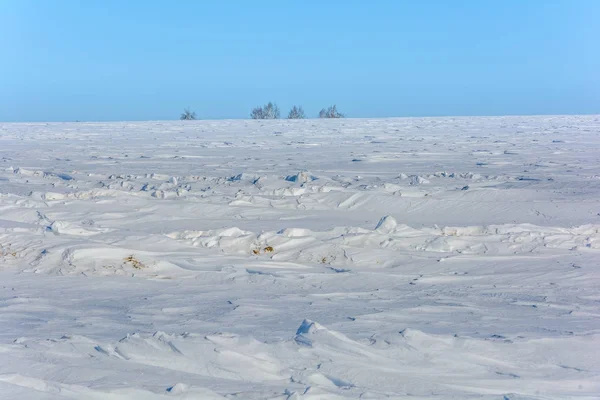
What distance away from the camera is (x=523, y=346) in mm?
3758

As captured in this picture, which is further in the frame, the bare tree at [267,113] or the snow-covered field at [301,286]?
the bare tree at [267,113]

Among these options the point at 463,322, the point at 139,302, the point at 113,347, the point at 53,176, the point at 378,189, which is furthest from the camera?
the point at 53,176

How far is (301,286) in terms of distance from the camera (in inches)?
209

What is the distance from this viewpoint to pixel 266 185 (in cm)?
1004

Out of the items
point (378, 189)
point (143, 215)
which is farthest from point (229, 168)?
point (143, 215)

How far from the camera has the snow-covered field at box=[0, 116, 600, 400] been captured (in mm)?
3355

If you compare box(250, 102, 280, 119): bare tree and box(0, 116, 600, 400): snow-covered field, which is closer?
box(0, 116, 600, 400): snow-covered field

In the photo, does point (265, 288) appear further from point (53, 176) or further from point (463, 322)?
point (53, 176)

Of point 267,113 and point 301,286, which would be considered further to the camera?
point 267,113

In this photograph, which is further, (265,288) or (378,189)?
(378,189)

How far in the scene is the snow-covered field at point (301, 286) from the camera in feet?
11.0

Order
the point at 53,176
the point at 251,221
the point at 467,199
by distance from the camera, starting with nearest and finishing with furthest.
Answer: the point at 251,221 → the point at 467,199 → the point at 53,176

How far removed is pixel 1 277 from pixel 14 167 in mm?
8151

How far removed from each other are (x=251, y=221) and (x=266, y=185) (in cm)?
245
